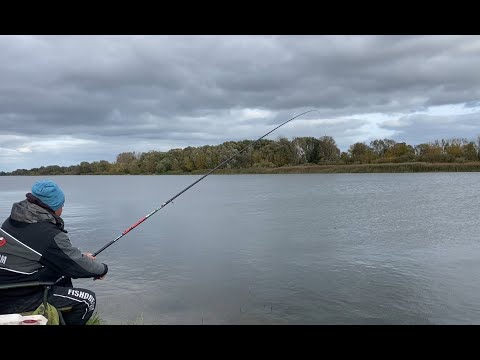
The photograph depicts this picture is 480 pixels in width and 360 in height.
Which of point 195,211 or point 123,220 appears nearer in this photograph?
point 123,220

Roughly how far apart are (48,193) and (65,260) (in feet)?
2.00

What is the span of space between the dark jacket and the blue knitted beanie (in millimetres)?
58

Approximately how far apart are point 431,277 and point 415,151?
70227 mm

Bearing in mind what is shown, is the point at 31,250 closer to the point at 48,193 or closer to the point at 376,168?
the point at 48,193

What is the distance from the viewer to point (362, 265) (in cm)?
1095

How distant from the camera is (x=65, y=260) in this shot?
11.5 ft

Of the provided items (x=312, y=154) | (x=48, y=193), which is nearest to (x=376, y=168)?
(x=312, y=154)

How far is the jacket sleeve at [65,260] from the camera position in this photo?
3.46 meters

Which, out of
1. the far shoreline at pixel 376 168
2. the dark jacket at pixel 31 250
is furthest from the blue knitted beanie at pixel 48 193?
the far shoreline at pixel 376 168
